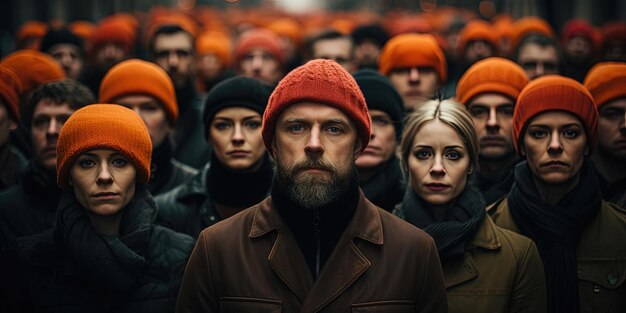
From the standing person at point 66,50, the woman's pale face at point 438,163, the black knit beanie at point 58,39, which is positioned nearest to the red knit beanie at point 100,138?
the woman's pale face at point 438,163

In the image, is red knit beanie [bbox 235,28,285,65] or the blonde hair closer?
the blonde hair

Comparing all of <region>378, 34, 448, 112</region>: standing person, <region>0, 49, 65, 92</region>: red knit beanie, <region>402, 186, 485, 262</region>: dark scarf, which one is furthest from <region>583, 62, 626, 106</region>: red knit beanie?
<region>0, 49, 65, 92</region>: red knit beanie

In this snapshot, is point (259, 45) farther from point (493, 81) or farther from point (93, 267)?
point (93, 267)

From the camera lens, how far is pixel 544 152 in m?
5.33

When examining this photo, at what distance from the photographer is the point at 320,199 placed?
412cm

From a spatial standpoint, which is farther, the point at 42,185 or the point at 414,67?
the point at 414,67

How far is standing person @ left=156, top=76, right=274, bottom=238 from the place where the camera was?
233 inches

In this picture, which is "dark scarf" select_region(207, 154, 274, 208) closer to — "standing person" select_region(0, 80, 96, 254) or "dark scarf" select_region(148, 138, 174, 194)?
"dark scarf" select_region(148, 138, 174, 194)

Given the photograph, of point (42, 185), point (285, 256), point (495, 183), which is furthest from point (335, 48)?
point (285, 256)

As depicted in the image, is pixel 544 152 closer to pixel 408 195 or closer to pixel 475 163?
pixel 475 163

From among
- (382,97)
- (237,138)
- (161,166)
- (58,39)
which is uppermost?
(58,39)

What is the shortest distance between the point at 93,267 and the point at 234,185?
149cm

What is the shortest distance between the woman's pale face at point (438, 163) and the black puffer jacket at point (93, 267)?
5.23 ft

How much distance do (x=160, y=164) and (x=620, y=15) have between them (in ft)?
51.3
